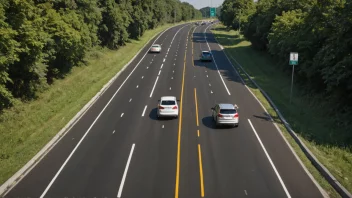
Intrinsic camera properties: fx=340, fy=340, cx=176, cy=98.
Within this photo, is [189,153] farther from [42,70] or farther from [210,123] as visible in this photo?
[42,70]

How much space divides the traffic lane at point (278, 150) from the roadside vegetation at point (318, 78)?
28.8 inches

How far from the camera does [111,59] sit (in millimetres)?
52031

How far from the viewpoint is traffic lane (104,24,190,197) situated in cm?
1565

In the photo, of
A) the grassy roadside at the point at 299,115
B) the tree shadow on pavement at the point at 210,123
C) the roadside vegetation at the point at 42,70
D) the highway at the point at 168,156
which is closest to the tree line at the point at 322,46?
the grassy roadside at the point at 299,115

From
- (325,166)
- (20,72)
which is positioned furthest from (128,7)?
(325,166)

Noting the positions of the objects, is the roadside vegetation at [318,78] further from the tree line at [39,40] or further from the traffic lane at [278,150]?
the tree line at [39,40]

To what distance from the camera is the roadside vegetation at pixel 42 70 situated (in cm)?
2377

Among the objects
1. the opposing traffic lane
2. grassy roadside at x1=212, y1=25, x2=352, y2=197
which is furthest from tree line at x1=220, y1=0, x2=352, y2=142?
the opposing traffic lane

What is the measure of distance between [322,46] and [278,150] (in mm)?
16350

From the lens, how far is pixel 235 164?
18281 mm

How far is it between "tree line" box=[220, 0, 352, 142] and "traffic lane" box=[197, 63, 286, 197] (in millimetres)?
7234

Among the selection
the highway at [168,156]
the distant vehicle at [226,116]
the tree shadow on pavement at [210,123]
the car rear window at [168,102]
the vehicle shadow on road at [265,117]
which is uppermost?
the car rear window at [168,102]

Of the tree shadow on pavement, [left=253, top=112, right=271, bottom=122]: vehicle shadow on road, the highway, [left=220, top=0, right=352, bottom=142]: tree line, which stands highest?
[left=220, top=0, right=352, bottom=142]: tree line

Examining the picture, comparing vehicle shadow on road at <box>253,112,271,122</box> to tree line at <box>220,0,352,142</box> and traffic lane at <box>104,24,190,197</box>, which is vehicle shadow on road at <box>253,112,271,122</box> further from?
traffic lane at <box>104,24,190,197</box>
